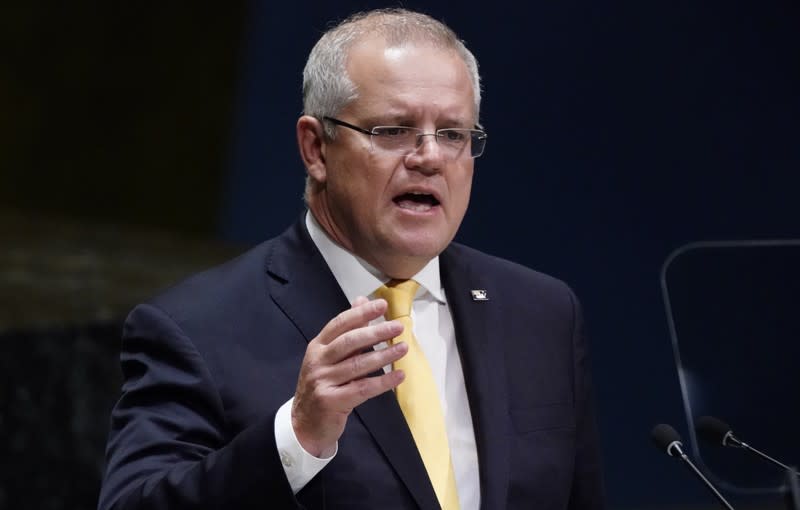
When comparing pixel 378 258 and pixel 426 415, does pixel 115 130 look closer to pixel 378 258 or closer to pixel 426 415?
pixel 378 258

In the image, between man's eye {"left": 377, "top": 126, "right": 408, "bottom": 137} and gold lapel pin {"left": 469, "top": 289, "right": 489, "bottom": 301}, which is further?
gold lapel pin {"left": 469, "top": 289, "right": 489, "bottom": 301}

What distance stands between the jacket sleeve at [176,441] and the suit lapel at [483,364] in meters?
0.31

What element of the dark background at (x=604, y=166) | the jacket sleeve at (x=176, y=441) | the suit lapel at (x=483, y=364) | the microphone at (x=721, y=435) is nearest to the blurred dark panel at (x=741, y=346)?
the microphone at (x=721, y=435)

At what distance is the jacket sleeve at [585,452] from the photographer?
1974 mm

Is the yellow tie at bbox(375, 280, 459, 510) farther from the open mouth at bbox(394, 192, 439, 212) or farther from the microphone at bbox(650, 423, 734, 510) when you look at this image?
the microphone at bbox(650, 423, 734, 510)

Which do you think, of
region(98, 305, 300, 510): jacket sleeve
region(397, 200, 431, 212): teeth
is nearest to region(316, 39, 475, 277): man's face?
region(397, 200, 431, 212): teeth

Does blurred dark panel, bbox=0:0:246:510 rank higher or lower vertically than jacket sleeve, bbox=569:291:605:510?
higher

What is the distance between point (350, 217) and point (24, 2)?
2.96 metres

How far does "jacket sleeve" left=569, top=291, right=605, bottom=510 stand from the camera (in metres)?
1.97

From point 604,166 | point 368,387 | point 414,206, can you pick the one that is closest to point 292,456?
point 368,387

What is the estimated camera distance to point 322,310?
180cm

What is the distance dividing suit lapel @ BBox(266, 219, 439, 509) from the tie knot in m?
0.06

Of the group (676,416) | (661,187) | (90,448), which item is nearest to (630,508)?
(676,416)

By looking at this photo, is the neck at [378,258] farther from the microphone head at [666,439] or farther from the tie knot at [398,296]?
the microphone head at [666,439]
